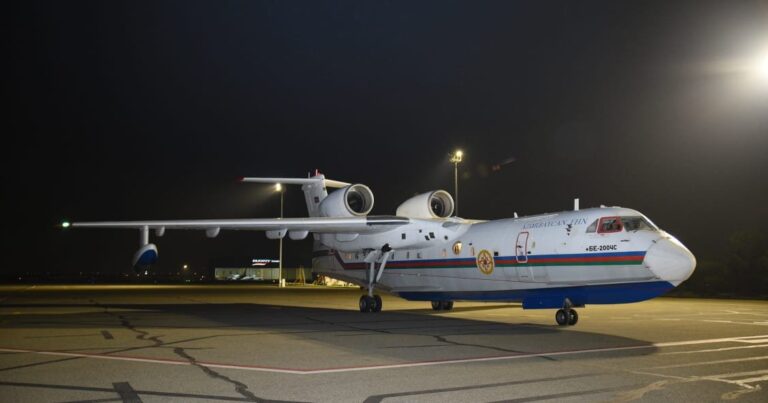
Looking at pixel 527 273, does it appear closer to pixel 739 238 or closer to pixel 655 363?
pixel 655 363

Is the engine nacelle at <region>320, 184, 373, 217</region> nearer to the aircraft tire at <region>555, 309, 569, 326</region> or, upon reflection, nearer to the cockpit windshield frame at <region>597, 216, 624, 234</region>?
the aircraft tire at <region>555, 309, 569, 326</region>

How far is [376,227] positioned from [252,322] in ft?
16.8

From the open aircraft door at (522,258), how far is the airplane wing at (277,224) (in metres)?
4.51

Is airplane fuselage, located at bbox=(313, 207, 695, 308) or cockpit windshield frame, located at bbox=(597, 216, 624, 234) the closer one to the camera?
airplane fuselage, located at bbox=(313, 207, 695, 308)

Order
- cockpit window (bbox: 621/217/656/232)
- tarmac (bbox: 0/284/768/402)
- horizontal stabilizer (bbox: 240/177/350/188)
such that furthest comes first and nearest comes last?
→ horizontal stabilizer (bbox: 240/177/350/188), cockpit window (bbox: 621/217/656/232), tarmac (bbox: 0/284/768/402)

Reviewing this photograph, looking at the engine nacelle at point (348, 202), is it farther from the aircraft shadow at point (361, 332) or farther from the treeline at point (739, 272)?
the treeline at point (739, 272)

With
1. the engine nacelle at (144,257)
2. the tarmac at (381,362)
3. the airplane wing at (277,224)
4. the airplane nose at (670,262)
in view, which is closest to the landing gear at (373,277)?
the airplane wing at (277,224)

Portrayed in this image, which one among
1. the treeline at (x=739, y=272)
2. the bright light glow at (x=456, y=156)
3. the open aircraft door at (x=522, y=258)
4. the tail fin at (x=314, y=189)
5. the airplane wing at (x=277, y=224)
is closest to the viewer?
the open aircraft door at (x=522, y=258)

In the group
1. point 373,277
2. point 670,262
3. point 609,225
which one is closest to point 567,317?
point 609,225

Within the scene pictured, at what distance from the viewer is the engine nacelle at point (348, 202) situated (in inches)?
788

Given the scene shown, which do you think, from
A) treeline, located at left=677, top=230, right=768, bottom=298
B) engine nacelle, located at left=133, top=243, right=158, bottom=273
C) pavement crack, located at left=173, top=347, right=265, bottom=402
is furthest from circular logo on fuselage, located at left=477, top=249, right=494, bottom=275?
treeline, located at left=677, top=230, right=768, bottom=298

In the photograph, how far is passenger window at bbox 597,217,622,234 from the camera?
13641 mm

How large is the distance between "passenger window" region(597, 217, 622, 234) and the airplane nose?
1.10 meters

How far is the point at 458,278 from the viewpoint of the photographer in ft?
58.0
